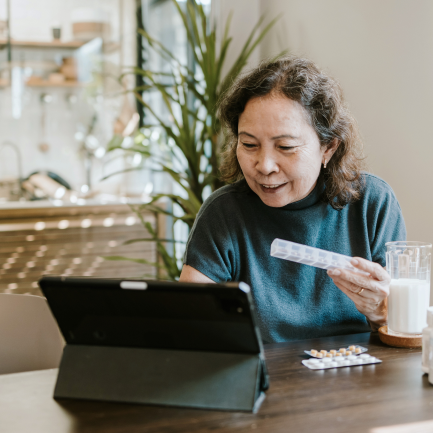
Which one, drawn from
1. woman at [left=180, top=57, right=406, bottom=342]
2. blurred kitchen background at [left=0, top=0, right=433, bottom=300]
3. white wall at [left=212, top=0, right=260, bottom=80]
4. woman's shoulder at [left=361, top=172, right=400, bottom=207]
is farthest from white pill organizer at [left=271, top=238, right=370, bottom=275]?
white wall at [left=212, top=0, right=260, bottom=80]

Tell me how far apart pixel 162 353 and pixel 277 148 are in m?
0.59

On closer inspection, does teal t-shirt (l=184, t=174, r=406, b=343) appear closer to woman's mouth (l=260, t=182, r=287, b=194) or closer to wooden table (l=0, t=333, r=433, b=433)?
woman's mouth (l=260, t=182, r=287, b=194)

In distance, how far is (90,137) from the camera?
3785 millimetres

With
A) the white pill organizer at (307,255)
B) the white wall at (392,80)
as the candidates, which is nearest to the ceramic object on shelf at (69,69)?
the white wall at (392,80)

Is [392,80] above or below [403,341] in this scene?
above

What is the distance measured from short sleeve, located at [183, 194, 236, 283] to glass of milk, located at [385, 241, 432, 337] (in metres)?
0.39

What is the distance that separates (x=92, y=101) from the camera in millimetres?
3785

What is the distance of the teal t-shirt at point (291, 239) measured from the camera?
1.34 metres

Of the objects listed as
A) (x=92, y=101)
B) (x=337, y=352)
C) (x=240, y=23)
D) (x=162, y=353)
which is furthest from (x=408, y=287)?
(x=92, y=101)

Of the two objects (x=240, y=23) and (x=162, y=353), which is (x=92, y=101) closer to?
(x=240, y=23)

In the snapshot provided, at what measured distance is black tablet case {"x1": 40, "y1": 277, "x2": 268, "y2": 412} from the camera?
2.66 feet

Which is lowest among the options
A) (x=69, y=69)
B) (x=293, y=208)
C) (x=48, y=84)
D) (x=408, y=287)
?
(x=408, y=287)

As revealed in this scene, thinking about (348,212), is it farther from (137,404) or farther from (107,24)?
(107,24)

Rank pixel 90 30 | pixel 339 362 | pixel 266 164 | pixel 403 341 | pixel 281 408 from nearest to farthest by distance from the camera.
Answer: pixel 281 408
pixel 339 362
pixel 403 341
pixel 266 164
pixel 90 30
